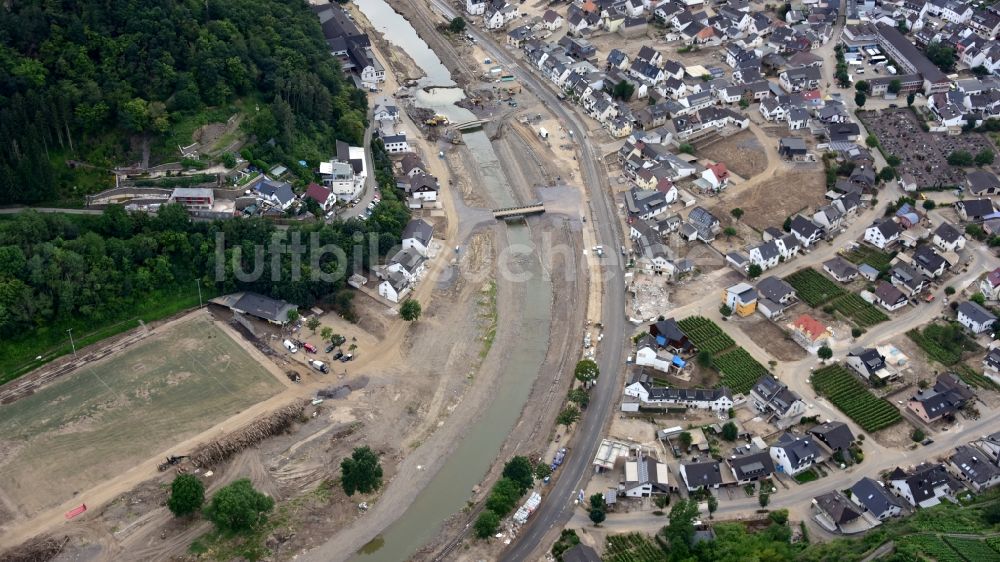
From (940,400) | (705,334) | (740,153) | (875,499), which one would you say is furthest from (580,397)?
(740,153)

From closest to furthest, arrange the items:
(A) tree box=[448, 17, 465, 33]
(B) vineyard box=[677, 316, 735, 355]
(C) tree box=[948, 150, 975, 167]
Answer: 1. (B) vineyard box=[677, 316, 735, 355]
2. (C) tree box=[948, 150, 975, 167]
3. (A) tree box=[448, 17, 465, 33]

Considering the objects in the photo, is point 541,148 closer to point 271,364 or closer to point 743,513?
point 271,364

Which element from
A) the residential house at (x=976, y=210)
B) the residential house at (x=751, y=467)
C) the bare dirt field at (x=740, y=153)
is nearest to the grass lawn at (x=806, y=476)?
the residential house at (x=751, y=467)

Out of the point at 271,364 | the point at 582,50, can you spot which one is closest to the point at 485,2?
the point at 582,50

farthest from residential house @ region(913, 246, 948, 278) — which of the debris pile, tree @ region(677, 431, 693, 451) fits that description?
the debris pile

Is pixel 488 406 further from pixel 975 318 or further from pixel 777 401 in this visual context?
pixel 975 318

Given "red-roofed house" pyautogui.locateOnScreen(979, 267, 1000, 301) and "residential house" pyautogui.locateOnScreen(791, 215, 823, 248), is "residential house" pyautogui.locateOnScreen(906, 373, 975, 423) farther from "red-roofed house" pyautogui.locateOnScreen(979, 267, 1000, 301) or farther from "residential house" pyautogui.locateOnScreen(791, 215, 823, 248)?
"residential house" pyautogui.locateOnScreen(791, 215, 823, 248)

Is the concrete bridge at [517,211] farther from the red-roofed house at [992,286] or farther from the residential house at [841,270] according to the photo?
the red-roofed house at [992,286]
